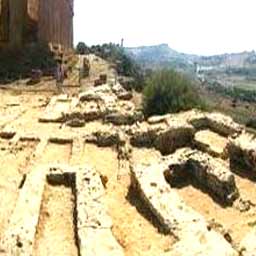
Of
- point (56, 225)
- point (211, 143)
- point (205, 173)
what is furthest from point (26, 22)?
point (56, 225)

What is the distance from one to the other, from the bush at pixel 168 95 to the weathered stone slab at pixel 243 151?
878cm

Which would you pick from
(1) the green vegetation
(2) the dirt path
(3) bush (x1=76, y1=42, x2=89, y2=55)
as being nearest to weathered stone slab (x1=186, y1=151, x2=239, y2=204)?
(2) the dirt path

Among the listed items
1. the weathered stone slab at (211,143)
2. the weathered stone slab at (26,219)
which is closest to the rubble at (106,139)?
the weathered stone slab at (211,143)

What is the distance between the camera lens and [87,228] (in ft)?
37.3

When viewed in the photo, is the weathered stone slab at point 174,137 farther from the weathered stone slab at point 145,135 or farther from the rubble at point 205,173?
the rubble at point 205,173

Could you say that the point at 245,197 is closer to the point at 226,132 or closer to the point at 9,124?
the point at 226,132

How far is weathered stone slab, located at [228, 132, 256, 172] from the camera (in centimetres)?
1845

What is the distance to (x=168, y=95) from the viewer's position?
94.1ft

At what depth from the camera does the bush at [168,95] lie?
93.0ft

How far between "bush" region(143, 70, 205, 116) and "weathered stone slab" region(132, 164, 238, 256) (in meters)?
12.1

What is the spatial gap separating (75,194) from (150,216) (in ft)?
5.38

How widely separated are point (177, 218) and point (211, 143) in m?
8.42

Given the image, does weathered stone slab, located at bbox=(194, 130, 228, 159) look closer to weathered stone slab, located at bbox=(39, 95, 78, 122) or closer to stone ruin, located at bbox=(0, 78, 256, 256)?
stone ruin, located at bbox=(0, 78, 256, 256)

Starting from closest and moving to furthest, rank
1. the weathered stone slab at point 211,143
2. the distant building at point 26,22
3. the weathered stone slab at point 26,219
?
1. the weathered stone slab at point 26,219
2. the weathered stone slab at point 211,143
3. the distant building at point 26,22
